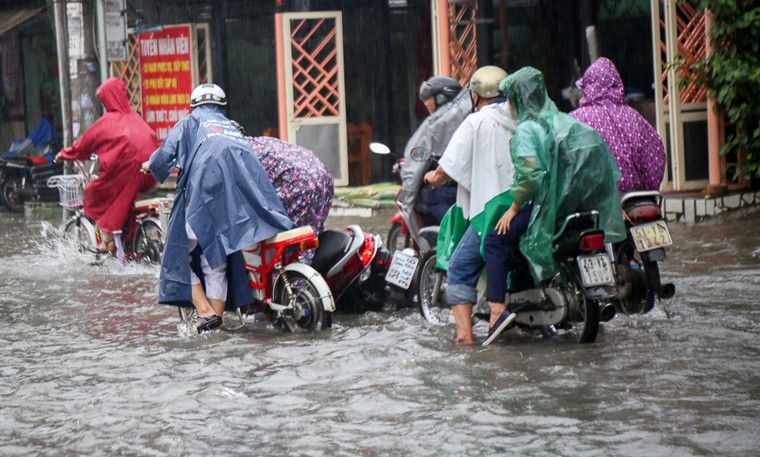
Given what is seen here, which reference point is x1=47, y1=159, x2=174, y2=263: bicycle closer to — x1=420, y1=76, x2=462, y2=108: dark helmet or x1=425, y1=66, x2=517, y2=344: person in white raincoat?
x1=420, y1=76, x2=462, y2=108: dark helmet

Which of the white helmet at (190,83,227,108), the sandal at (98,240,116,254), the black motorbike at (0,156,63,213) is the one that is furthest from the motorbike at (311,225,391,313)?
the black motorbike at (0,156,63,213)

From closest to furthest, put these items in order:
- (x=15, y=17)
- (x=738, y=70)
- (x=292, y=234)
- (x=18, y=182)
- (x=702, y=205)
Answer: (x=292, y=234) → (x=738, y=70) → (x=702, y=205) → (x=18, y=182) → (x=15, y=17)

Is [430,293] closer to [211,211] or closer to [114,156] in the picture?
[211,211]

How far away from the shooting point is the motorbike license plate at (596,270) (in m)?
6.73

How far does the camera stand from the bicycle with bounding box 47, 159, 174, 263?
11.0 metres

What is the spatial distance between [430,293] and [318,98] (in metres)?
8.10

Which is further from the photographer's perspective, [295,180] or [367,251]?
[367,251]

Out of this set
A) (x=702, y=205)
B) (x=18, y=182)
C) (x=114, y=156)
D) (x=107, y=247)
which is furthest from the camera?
(x=18, y=182)

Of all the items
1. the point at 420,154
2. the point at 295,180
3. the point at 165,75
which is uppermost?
the point at 165,75

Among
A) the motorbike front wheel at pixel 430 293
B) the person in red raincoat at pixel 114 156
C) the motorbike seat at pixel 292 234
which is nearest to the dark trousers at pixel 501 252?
the motorbike front wheel at pixel 430 293

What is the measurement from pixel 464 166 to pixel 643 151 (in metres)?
1.40

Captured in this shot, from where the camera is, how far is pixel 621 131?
25.8ft

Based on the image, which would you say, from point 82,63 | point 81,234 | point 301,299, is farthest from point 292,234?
point 82,63

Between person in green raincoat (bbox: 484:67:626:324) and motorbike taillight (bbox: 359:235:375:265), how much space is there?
1605 mm
